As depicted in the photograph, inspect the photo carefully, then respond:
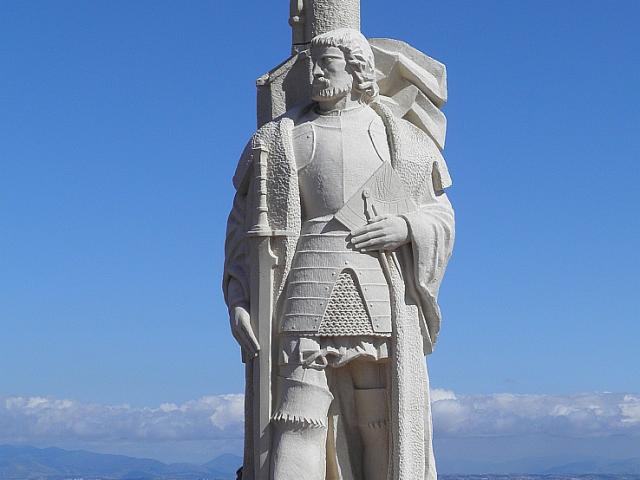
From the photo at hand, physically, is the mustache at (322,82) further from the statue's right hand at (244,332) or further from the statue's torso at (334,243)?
the statue's right hand at (244,332)

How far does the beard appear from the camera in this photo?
952cm

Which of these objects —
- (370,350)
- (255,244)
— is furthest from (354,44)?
(370,350)

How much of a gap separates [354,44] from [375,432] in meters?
2.99

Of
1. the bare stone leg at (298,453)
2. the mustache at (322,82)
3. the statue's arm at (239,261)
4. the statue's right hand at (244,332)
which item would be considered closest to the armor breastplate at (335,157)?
the mustache at (322,82)

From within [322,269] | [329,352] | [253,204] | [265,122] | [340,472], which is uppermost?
[265,122]

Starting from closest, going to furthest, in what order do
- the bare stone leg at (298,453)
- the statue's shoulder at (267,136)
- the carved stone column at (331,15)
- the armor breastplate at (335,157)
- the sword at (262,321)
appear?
the bare stone leg at (298,453) → the sword at (262,321) → the armor breastplate at (335,157) → the statue's shoulder at (267,136) → the carved stone column at (331,15)

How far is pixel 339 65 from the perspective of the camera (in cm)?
952

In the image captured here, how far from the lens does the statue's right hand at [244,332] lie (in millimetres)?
9359

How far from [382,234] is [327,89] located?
47.6 inches

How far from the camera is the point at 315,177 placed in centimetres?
948

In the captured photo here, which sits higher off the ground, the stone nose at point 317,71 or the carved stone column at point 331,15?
the carved stone column at point 331,15

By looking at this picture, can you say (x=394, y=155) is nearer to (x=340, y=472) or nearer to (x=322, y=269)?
(x=322, y=269)

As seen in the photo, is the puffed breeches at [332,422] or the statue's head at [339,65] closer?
the puffed breeches at [332,422]

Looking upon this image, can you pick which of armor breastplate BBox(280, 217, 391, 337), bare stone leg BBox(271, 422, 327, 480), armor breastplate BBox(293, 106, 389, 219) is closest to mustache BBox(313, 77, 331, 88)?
armor breastplate BBox(293, 106, 389, 219)
